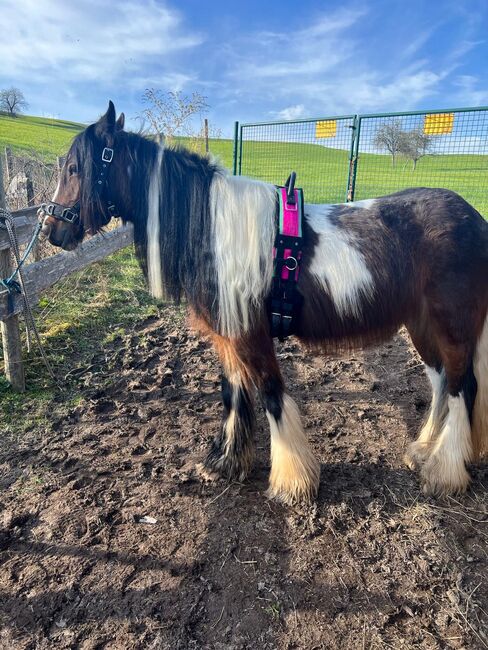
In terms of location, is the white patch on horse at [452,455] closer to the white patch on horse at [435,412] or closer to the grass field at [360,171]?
the white patch on horse at [435,412]

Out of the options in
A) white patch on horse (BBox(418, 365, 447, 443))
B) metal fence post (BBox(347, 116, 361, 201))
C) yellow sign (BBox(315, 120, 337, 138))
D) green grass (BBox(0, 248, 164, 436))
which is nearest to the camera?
white patch on horse (BBox(418, 365, 447, 443))

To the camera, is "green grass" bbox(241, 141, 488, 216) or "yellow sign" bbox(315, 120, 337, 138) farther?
"yellow sign" bbox(315, 120, 337, 138)

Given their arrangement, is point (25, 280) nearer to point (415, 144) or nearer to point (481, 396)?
point (481, 396)

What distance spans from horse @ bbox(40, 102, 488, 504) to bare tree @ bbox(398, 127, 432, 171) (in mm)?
5816

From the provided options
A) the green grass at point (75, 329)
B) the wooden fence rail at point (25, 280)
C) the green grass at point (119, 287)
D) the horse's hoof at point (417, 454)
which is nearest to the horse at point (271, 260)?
the horse's hoof at point (417, 454)

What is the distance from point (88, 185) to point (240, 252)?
3.05ft

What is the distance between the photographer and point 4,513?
7.69ft

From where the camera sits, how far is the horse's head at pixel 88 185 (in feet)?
7.63

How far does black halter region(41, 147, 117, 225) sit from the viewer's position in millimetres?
2332

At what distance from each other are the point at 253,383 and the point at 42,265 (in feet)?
8.22

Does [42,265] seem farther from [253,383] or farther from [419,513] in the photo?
[419,513]

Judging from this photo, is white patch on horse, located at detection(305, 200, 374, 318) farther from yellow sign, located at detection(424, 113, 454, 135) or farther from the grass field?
the grass field

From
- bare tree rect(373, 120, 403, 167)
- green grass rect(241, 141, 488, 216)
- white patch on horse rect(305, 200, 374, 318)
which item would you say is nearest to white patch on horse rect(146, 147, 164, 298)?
white patch on horse rect(305, 200, 374, 318)

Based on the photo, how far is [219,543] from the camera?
218 cm
